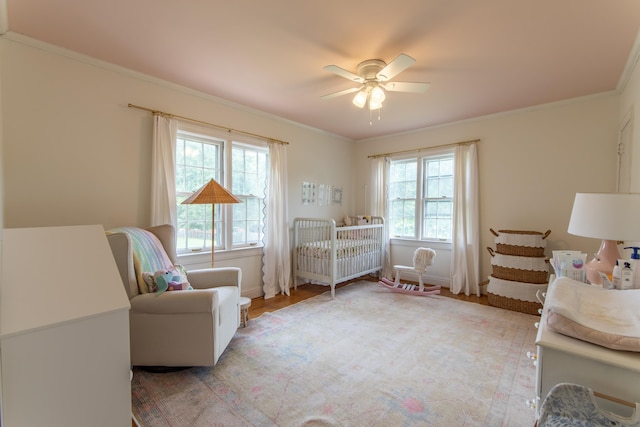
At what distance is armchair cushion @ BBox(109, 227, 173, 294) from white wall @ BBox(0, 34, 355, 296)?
18.2 inches

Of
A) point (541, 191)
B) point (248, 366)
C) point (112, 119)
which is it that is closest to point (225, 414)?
point (248, 366)

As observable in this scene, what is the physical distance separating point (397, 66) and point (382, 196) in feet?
9.19

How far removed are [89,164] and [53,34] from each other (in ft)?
3.03

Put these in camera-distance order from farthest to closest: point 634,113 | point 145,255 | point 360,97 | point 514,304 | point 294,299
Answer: point 294,299, point 514,304, point 360,97, point 634,113, point 145,255

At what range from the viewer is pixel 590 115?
9.87 feet

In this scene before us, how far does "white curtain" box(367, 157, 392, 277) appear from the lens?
4.54m

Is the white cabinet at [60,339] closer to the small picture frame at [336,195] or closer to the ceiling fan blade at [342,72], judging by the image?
the ceiling fan blade at [342,72]

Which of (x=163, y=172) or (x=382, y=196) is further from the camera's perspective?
(x=382, y=196)

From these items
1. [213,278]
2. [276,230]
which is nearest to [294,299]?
[276,230]

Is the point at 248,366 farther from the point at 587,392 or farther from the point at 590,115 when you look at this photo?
the point at 590,115

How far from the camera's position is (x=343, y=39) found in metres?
1.94

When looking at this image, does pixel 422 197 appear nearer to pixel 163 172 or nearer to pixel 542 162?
pixel 542 162

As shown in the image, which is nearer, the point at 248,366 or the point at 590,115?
the point at 248,366

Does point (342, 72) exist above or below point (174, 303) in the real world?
above
